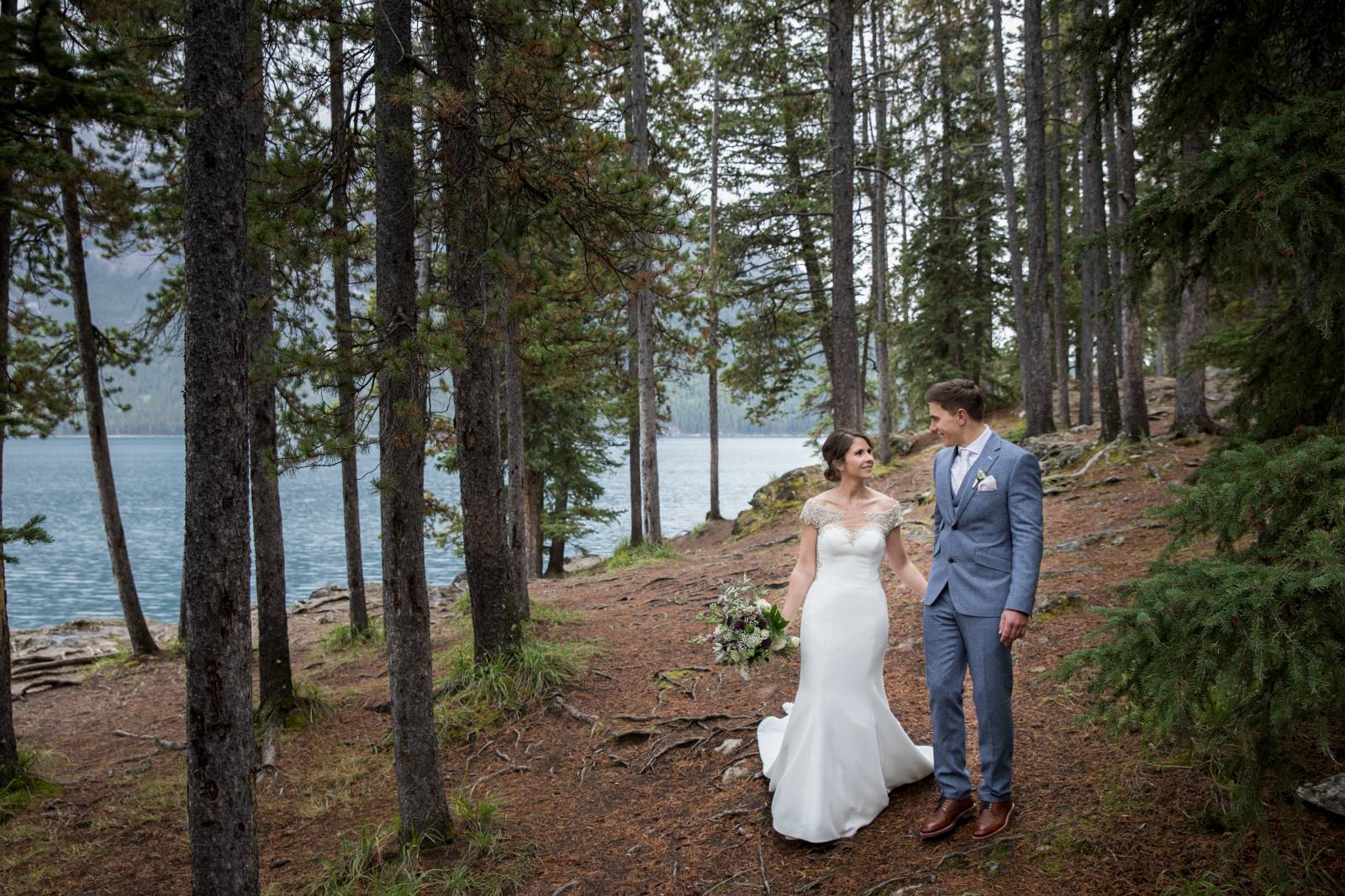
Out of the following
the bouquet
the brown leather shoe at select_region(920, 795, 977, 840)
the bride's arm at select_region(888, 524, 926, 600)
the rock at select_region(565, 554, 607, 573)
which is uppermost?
the bride's arm at select_region(888, 524, 926, 600)

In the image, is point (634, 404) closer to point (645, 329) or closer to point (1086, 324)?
point (645, 329)

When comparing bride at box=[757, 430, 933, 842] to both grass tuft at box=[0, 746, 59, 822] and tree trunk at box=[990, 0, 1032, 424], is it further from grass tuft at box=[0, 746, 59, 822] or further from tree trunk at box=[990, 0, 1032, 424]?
tree trunk at box=[990, 0, 1032, 424]

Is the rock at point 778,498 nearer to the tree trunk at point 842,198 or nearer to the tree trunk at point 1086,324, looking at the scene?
the tree trunk at point 1086,324

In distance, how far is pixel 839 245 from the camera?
412 inches

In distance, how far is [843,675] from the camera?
4.66 m

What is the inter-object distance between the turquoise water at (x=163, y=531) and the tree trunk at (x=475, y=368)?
1129 mm

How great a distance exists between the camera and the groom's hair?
4.29m

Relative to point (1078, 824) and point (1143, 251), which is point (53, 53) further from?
point (1078, 824)

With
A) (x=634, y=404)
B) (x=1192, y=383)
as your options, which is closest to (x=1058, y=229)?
(x=1192, y=383)

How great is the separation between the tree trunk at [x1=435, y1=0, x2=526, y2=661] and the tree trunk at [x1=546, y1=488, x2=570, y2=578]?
11.9 m

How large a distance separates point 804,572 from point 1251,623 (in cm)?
270

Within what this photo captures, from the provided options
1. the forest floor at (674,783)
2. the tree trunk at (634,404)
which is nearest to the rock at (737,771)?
the forest floor at (674,783)

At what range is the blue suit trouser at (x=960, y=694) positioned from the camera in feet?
13.3

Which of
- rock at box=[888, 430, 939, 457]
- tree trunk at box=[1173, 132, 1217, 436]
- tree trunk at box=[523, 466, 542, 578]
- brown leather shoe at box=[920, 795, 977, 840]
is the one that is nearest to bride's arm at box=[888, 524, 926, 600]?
brown leather shoe at box=[920, 795, 977, 840]
